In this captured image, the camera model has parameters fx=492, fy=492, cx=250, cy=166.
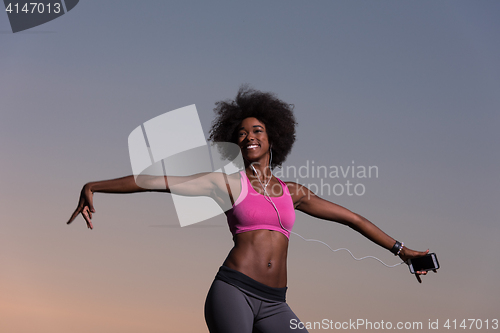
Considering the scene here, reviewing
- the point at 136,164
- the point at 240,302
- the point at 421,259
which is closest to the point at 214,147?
the point at 136,164

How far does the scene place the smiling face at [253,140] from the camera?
15.3 ft

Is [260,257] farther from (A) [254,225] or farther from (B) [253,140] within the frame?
(B) [253,140]

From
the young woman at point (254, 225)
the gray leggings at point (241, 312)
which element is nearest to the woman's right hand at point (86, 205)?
the young woman at point (254, 225)

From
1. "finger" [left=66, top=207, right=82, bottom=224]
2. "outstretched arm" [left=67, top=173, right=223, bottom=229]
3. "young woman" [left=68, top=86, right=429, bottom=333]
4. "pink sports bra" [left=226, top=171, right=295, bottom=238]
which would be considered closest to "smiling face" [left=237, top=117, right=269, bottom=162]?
"young woman" [left=68, top=86, right=429, bottom=333]

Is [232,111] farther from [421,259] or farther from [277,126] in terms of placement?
[421,259]

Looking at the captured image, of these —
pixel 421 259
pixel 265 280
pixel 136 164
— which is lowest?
pixel 421 259

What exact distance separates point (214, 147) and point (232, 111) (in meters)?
0.44

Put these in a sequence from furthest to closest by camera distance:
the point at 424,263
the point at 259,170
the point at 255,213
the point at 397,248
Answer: the point at 397,248 < the point at 424,263 < the point at 259,170 < the point at 255,213

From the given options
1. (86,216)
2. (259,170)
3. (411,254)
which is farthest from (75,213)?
(411,254)

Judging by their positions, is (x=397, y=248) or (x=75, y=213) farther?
(x=397, y=248)

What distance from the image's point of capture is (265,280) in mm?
3994

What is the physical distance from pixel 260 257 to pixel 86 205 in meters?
1.44

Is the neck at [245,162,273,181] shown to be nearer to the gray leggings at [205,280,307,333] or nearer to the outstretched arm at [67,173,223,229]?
the outstretched arm at [67,173,223,229]

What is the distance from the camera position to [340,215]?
15.7 feet
